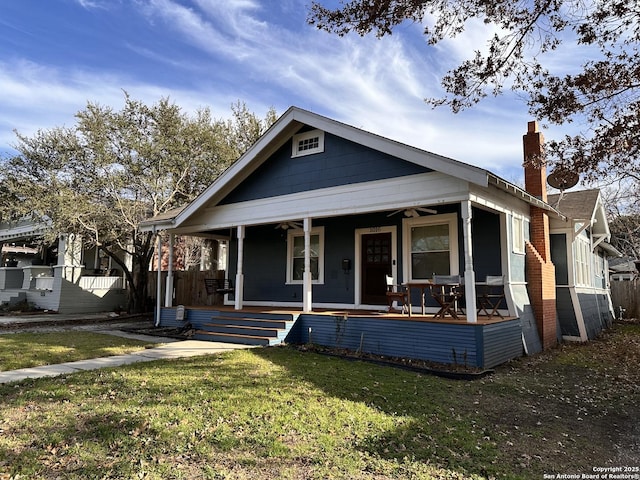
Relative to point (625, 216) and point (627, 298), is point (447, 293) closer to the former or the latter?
point (627, 298)

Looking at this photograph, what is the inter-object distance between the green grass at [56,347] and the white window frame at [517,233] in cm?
840

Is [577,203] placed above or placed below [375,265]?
above

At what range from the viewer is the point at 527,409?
5262 mm

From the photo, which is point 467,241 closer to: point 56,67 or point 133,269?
point 56,67

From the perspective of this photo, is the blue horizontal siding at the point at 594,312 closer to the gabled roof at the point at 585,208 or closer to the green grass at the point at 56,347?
the gabled roof at the point at 585,208

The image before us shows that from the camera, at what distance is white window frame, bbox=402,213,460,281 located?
32.1ft

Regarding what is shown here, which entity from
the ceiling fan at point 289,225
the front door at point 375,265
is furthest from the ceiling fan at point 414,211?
the ceiling fan at point 289,225

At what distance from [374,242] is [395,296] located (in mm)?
2238

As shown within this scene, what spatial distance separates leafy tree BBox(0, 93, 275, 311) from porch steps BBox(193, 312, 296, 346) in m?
6.53

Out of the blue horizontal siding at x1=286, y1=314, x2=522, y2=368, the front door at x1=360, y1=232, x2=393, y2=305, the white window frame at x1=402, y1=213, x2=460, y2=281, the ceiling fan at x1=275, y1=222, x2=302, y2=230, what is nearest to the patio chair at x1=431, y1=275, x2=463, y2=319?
the blue horizontal siding at x1=286, y1=314, x2=522, y2=368

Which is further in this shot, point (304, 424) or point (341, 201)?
point (341, 201)

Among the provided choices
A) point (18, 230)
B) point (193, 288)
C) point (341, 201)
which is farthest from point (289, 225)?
point (18, 230)

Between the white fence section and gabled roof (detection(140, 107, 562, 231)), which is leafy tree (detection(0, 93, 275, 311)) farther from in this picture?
gabled roof (detection(140, 107, 562, 231))

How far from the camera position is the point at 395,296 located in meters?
9.20
